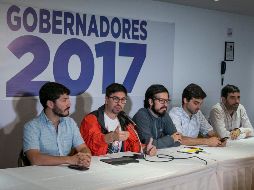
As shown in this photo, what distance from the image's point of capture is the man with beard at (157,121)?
3.41m

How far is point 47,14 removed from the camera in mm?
3854

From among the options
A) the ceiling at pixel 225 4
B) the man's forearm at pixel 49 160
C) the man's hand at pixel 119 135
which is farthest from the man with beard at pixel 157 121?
the ceiling at pixel 225 4

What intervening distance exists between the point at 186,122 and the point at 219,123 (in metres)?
0.45

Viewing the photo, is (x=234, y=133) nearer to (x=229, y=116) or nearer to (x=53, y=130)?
(x=229, y=116)

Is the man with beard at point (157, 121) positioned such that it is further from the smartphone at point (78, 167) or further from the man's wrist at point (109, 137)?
the smartphone at point (78, 167)

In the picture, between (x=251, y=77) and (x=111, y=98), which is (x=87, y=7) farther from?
(x=251, y=77)

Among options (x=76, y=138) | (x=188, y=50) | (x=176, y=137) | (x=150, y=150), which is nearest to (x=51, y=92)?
(x=76, y=138)

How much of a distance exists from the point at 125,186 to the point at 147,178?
185 mm

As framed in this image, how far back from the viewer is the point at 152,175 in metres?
2.43

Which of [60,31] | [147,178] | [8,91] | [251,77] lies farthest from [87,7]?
[251,77]

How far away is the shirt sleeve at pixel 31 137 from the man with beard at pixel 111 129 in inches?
18.4

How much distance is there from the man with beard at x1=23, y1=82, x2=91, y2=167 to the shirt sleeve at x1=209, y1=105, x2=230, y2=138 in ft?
5.38

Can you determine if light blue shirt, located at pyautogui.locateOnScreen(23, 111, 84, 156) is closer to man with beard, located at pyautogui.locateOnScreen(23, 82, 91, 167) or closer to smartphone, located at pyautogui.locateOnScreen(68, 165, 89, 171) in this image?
man with beard, located at pyautogui.locateOnScreen(23, 82, 91, 167)

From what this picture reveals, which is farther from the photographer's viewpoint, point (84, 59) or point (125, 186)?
point (84, 59)
